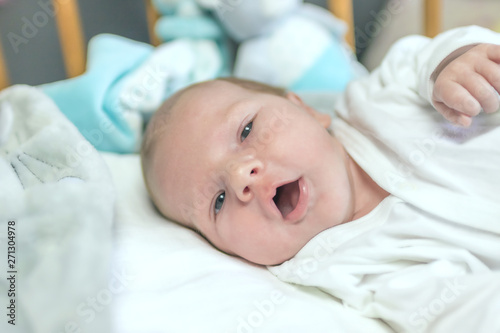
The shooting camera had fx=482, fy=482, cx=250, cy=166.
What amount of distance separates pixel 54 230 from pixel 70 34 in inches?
31.7

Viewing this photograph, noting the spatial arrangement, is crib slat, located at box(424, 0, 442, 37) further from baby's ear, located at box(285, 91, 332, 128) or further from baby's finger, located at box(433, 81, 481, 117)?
baby's finger, located at box(433, 81, 481, 117)

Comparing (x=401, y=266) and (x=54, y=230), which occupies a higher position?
(x=54, y=230)

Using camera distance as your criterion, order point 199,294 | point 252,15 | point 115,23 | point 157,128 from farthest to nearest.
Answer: point 115,23 → point 252,15 → point 157,128 → point 199,294

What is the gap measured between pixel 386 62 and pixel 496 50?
285mm

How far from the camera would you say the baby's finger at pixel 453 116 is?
2.34 ft

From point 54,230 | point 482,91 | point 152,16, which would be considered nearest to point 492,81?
point 482,91

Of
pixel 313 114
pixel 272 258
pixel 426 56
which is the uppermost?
pixel 426 56

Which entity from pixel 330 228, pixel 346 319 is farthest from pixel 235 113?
pixel 346 319

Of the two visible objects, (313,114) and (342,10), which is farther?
(342,10)

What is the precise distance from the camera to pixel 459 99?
0.70 m

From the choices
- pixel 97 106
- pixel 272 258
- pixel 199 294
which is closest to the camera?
pixel 199 294

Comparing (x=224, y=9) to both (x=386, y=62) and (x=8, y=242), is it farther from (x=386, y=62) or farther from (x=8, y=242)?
(x=8, y=242)

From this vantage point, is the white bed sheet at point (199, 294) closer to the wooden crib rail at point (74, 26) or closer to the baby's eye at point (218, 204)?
the baby's eye at point (218, 204)

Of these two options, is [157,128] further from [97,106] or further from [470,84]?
[470,84]
